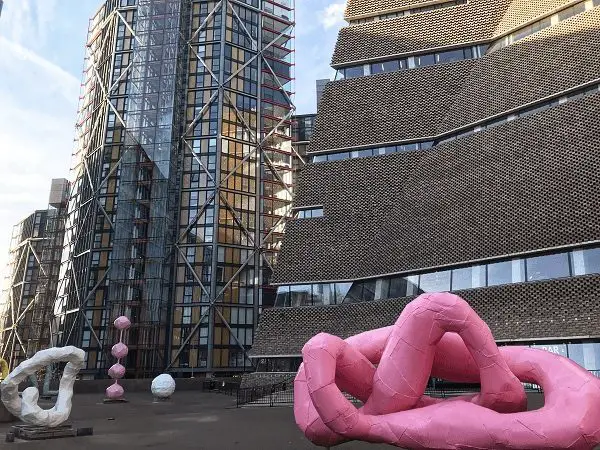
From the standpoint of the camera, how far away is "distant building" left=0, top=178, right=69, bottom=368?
6781cm

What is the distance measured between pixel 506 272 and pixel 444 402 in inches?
696

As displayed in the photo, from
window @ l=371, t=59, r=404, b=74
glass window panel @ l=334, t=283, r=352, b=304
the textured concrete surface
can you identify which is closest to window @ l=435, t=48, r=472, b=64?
window @ l=371, t=59, r=404, b=74

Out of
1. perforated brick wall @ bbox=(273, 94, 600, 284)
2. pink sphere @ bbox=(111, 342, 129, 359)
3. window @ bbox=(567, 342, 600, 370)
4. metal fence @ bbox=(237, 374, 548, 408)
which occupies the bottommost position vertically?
metal fence @ bbox=(237, 374, 548, 408)

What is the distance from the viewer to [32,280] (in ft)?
266

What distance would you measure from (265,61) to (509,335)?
51758 millimetres

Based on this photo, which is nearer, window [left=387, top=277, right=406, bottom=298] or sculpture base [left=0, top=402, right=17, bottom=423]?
sculpture base [left=0, top=402, right=17, bottom=423]

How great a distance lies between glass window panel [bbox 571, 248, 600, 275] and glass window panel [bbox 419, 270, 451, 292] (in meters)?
6.07

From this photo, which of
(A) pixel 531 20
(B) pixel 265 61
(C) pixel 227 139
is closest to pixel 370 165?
(A) pixel 531 20

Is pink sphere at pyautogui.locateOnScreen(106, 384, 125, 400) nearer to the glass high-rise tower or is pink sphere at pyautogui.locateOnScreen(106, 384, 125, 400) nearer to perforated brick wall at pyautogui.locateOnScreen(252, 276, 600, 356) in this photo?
perforated brick wall at pyautogui.locateOnScreen(252, 276, 600, 356)

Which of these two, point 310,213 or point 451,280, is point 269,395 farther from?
point 310,213

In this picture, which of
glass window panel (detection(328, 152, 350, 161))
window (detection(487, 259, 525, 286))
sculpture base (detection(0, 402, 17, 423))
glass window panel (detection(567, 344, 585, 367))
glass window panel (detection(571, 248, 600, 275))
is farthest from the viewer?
glass window panel (detection(328, 152, 350, 161))

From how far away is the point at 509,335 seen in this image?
2209 cm

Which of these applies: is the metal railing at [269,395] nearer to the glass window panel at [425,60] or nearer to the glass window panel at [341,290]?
the glass window panel at [341,290]

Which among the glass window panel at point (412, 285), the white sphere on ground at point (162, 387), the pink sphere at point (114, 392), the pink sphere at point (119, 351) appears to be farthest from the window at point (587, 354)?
the pink sphere at point (119, 351)
